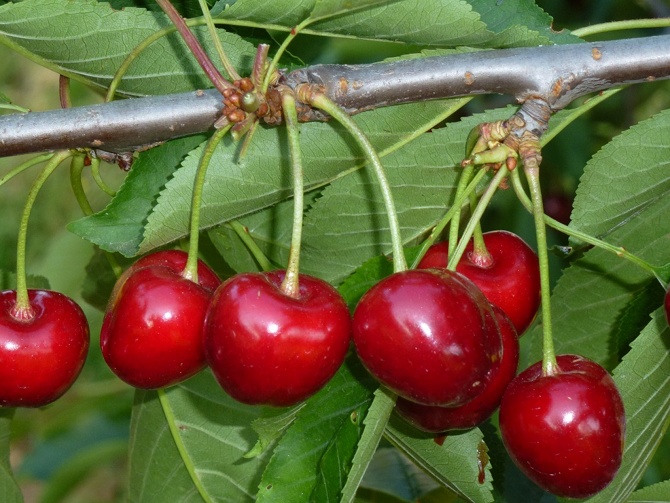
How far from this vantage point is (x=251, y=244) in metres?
1.92

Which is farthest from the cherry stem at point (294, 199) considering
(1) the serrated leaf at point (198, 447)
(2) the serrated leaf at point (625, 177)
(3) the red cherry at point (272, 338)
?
(1) the serrated leaf at point (198, 447)

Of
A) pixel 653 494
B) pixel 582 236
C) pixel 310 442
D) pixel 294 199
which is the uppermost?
pixel 294 199

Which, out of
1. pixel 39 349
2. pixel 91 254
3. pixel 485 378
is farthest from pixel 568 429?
pixel 91 254

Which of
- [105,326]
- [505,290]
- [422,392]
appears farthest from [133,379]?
[505,290]

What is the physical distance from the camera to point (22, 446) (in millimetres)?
6551

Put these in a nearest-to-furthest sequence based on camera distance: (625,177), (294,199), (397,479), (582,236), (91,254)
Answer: (294,199)
(582,236)
(625,177)
(397,479)
(91,254)

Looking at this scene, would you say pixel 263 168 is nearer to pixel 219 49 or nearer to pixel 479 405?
pixel 219 49

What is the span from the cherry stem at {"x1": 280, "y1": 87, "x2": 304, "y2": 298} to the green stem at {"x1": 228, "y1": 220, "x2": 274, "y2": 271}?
0.45 meters

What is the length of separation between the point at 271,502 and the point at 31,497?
5.44m

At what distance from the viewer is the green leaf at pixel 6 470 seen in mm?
2166

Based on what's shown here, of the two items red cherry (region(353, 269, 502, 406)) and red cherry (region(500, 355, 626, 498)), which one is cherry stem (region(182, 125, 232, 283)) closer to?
red cherry (region(353, 269, 502, 406))

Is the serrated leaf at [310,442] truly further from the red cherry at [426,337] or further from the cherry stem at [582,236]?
the cherry stem at [582,236]

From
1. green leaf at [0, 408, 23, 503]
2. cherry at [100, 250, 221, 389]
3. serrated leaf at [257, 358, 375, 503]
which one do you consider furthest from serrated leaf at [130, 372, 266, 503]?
cherry at [100, 250, 221, 389]

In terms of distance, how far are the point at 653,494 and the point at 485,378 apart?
2.58 ft
